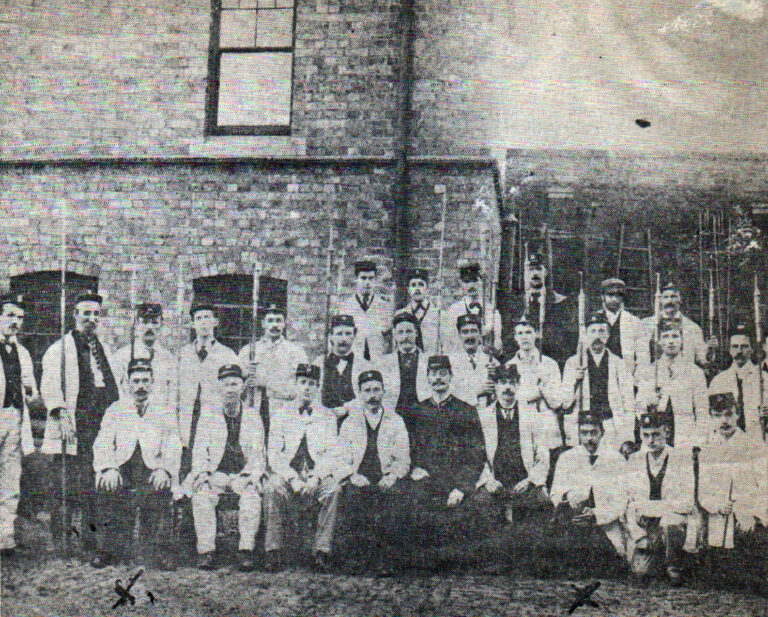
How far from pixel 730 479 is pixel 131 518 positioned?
16.3 feet

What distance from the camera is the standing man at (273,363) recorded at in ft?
19.6

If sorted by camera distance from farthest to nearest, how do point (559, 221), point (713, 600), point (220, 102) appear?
1. point (220, 102)
2. point (559, 221)
3. point (713, 600)

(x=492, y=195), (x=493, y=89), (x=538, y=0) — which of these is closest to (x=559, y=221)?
(x=492, y=195)

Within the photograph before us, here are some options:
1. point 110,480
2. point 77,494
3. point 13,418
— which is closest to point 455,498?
point 110,480

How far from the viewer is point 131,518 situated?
236 inches

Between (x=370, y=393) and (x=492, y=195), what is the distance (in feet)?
6.46

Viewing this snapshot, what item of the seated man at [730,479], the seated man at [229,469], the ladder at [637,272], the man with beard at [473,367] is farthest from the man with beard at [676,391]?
the seated man at [229,469]

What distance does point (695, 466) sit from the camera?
5543 mm

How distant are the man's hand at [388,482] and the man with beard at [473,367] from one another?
0.87m

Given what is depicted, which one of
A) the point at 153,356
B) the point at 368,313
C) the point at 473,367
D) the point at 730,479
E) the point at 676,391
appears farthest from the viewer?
the point at 153,356

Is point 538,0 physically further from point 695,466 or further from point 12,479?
point 12,479

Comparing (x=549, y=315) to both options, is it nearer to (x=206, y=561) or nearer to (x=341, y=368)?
(x=341, y=368)

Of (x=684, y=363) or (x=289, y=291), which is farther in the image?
(x=289, y=291)

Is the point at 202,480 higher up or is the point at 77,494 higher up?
the point at 202,480
